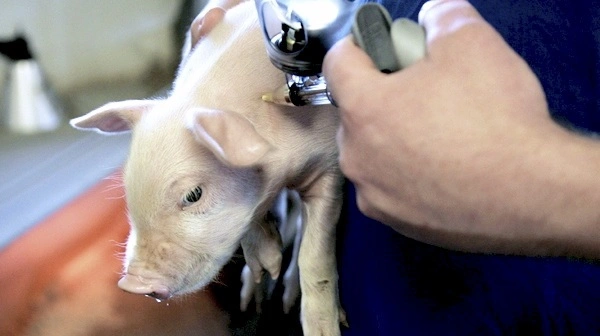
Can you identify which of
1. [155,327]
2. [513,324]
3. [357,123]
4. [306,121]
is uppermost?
[357,123]

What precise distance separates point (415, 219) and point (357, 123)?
0.07 meters

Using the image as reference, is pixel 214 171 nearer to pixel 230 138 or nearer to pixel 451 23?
pixel 230 138

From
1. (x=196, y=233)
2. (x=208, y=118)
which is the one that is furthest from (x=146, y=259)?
(x=208, y=118)

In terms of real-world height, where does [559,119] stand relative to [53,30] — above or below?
above

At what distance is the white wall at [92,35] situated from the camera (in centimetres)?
149

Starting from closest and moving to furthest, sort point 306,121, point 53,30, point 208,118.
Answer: point 208,118 < point 306,121 < point 53,30

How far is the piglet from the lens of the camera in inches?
24.7

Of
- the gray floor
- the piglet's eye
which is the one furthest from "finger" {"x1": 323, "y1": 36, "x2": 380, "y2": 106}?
the gray floor

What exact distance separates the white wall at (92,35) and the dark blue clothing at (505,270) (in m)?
1.03

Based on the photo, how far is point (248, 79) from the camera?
0.66 meters

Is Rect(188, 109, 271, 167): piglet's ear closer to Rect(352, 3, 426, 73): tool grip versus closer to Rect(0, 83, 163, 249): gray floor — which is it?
Rect(352, 3, 426, 73): tool grip

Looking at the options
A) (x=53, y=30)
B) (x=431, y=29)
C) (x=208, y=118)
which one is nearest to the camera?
(x=431, y=29)

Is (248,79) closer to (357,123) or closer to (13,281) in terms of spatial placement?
(357,123)

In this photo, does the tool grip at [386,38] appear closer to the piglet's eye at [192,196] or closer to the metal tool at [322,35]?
the metal tool at [322,35]
